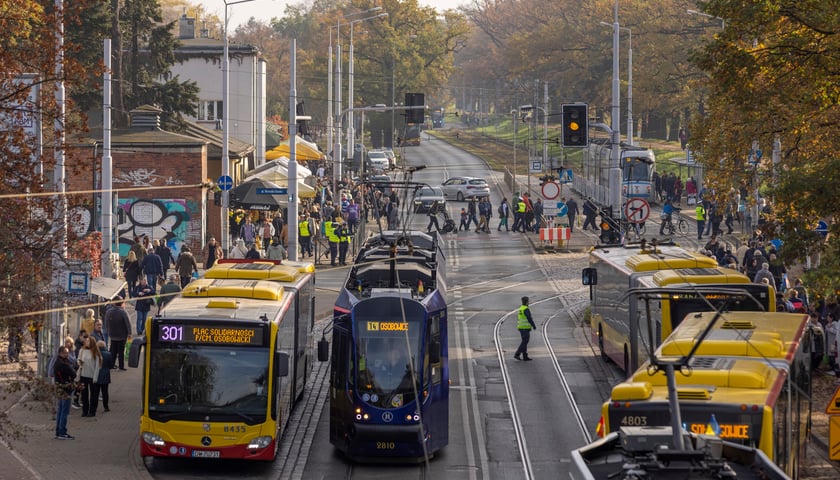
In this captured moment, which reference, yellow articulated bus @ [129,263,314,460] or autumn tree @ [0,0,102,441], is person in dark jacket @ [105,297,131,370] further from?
yellow articulated bus @ [129,263,314,460]

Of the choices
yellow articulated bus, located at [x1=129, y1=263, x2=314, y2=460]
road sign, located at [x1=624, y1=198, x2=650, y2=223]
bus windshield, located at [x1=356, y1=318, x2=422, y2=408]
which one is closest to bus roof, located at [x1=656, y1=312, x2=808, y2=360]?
bus windshield, located at [x1=356, y1=318, x2=422, y2=408]

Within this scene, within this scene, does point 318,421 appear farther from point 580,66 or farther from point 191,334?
point 580,66

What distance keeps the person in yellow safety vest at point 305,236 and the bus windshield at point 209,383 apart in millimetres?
26705

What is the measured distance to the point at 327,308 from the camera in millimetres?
36406

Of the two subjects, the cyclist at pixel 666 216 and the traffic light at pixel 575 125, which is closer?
the traffic light at pixel 575 125

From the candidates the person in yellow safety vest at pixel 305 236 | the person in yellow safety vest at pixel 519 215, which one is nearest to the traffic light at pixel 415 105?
the person in yellow safety vest at pixel 305 236

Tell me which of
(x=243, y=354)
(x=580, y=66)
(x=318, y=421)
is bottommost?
(x=318, y=421)

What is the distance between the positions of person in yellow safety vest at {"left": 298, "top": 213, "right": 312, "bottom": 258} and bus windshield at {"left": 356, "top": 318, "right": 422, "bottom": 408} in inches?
1036

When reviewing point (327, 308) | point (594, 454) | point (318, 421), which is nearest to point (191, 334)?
point (318, 421)

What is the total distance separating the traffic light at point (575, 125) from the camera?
33969 mm

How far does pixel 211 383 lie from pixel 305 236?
27.2 m

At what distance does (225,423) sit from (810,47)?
36.6 feet

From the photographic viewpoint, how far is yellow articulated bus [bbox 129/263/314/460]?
730 inches

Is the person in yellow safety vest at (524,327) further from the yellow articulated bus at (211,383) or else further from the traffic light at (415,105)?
the traffic light at (415,105)
